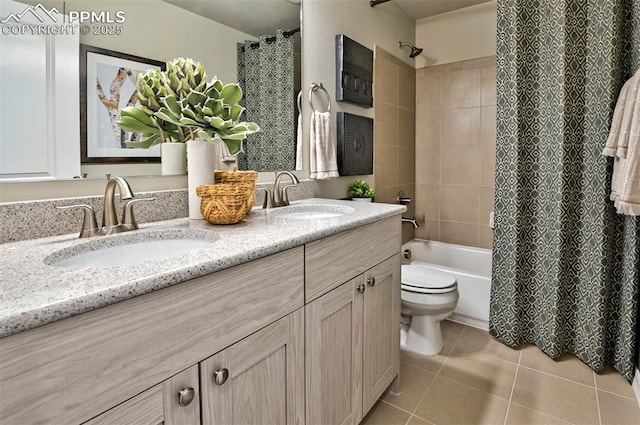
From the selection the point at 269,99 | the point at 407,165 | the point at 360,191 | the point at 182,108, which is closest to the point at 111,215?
the point at 182,108

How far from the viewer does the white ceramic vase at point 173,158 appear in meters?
1.28

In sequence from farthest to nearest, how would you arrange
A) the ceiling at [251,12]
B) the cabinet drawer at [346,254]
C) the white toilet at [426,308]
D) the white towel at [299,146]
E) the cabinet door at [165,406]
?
the white toilet at [426,308] < the white towel at [299,146] < the ceiling at [251,12] < the cabinet drawer at [346,254] < the cabinet door at [165,406]

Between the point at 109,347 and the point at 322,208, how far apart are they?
3.99 feet

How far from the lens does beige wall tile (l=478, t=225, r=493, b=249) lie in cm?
301

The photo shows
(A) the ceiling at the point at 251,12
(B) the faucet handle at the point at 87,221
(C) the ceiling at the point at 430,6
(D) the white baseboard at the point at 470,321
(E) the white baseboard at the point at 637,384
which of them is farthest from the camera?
(C) the ceiling at the point at 430,6

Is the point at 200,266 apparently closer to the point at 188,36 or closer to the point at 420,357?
the point at 188,36

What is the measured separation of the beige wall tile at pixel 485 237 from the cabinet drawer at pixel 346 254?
1.71m

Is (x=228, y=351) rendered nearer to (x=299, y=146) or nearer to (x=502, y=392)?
(x=299, y=146)

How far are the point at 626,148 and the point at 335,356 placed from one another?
1.58 metres

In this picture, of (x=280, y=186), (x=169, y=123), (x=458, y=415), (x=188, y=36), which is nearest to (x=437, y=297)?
(x=458, y=415)

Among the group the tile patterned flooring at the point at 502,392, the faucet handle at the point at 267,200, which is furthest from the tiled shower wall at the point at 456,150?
the faucet handle at the point at 267,200

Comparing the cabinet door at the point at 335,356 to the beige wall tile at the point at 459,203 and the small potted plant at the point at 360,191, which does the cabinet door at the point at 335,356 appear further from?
the beige wall tile at the point at 459,203

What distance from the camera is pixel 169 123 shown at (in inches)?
49.9

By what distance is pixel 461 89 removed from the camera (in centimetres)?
305
